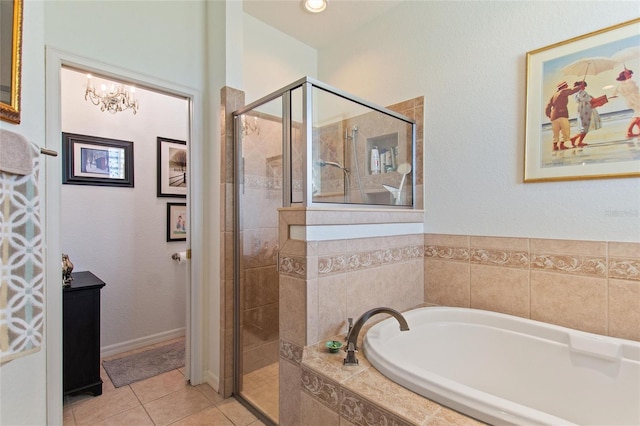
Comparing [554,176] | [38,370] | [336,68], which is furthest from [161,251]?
[554,176]

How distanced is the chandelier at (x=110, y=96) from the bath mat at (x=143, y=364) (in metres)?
2.09

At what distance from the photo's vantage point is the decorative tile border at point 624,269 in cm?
139

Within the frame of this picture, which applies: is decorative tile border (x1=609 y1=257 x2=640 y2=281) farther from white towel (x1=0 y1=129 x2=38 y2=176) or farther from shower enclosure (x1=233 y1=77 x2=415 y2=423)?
white towel (x1=0 y1=129 x2=38 y2=176)

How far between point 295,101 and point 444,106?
3.42ft

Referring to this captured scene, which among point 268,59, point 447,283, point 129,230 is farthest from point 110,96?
point 447,283

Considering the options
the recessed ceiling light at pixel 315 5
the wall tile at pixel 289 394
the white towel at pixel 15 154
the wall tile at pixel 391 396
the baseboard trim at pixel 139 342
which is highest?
the recessed ceiling light at pixel 315 5

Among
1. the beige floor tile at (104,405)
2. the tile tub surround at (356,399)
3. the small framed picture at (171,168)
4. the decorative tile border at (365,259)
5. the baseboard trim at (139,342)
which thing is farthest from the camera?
the small framed picture at (171,168)

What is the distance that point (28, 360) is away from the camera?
1.01m

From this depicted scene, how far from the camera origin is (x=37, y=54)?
1096 mm

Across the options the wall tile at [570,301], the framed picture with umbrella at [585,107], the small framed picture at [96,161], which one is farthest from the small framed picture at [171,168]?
the wall tile at [570,301]

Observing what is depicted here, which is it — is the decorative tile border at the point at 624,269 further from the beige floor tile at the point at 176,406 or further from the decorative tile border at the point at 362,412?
the beige floor tile at the point at 176,406

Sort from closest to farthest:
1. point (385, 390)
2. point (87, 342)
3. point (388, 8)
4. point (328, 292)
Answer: point (385, 390) < point (328, 292) < point (87, 342) < point (388, 8)

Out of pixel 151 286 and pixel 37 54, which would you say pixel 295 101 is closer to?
pixel 37 54

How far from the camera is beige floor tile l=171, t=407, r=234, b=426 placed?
5.84 feet
